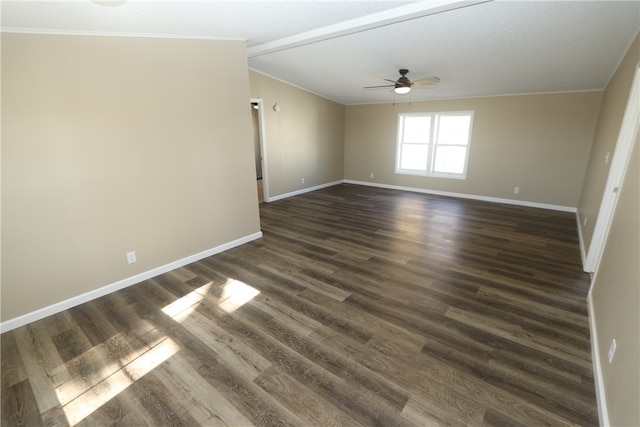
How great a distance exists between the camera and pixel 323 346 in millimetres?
2094

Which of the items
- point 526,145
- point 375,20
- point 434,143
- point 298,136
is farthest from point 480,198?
point 375,20

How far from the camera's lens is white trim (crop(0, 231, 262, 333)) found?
230cm

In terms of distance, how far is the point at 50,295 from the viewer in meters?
2.45

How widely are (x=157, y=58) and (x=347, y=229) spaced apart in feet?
10.6

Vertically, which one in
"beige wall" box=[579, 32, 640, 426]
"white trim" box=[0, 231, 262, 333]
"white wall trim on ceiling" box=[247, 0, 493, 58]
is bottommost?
"white trim" box=[0, 231, 262, 333]

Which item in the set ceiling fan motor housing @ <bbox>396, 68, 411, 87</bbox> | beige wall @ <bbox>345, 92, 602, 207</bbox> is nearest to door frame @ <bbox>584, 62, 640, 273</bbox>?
ceiling fan motor housing @ <bbox>396, 68, 411, 87</bbox>

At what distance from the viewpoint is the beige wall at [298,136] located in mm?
5855

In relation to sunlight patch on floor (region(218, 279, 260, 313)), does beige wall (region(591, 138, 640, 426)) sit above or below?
above

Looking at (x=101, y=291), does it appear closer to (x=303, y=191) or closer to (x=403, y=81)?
(x=403, y=81)

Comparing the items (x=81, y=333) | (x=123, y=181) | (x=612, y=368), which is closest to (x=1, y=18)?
(x=123, y=181)

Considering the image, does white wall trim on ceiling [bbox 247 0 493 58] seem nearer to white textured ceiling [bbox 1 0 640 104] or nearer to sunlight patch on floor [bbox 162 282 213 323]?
white textured ceiling [bbox 1 0 640 104]

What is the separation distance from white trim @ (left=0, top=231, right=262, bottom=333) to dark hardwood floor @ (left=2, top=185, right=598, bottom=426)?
69 millimetres

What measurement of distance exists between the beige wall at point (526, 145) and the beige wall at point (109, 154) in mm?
5137

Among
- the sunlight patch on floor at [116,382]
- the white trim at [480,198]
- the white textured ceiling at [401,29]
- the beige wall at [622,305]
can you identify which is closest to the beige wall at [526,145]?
the white trim at [480,198]
